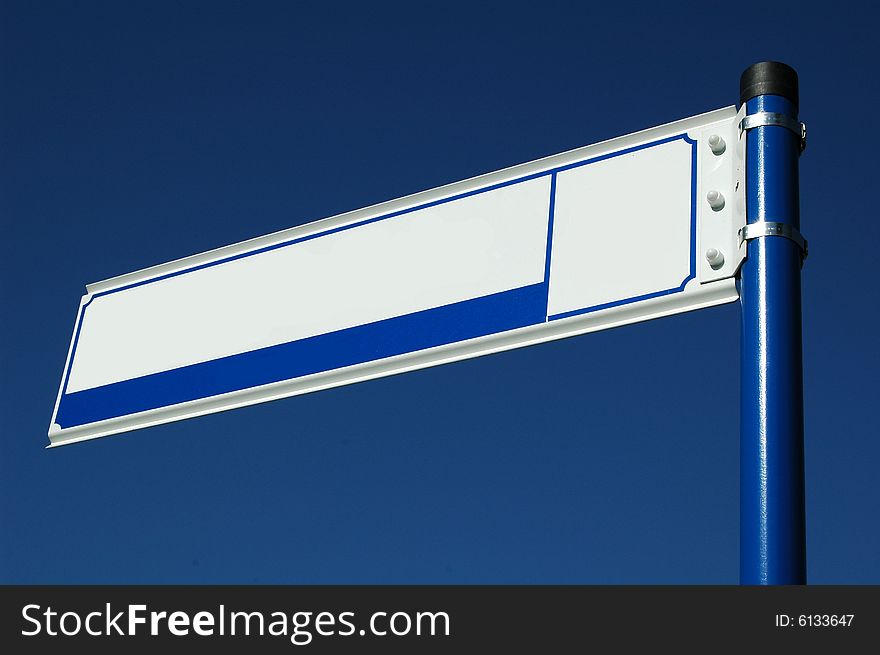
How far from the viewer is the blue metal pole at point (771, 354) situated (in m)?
2.02

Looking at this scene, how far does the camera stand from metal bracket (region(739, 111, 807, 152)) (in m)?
2.37

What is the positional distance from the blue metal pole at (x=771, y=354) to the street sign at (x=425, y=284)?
6 cm

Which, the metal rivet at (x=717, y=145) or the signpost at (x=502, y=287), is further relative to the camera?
the metal rivet at (x=717, y=145)

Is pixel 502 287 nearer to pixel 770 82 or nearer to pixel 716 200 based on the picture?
pixel 716 200

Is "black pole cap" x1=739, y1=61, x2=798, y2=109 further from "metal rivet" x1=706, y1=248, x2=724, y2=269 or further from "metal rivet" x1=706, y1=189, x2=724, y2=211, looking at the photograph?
"metal rivet" x1=706, y1=248, x2=724, y2=269

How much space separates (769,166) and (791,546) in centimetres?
73

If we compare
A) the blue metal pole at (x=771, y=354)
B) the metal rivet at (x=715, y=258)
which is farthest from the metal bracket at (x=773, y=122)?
the metal rivet at (x=715, y=258)

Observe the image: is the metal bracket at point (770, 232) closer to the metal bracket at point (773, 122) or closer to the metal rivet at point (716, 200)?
the metal rivet at point (716, 200)

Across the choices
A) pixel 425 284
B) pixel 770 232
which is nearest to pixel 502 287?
pixel 425 284

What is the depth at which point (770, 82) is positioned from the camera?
2398 millimetres

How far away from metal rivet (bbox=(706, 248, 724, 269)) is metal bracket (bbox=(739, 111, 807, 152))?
0.85ft

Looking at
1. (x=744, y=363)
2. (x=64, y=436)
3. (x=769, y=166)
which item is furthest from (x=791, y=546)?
(x=64, y=436)

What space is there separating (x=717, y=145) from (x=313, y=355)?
3.35 ft

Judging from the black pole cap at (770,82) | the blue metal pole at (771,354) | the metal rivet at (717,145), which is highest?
the black pole cap at (770,82)
